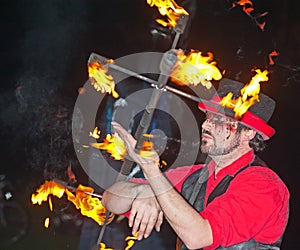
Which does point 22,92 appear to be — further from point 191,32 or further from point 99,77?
point 99,77

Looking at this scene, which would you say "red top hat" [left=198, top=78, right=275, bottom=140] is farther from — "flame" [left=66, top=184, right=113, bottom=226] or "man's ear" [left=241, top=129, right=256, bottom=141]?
"flame" [left=66, top=184, right=113, bottom=226]

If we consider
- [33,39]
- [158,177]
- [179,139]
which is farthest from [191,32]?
[158,177]

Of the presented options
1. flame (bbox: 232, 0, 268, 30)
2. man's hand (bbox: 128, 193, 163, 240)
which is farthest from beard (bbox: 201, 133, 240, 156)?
flame (bbox: 232, 0, 268, 30)

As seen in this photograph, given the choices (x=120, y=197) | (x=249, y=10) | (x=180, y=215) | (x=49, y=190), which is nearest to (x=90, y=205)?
(x=49, y=190)

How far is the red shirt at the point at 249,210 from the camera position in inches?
90.6

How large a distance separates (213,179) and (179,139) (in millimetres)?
4059

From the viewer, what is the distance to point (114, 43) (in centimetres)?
638

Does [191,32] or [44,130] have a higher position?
[191,32]

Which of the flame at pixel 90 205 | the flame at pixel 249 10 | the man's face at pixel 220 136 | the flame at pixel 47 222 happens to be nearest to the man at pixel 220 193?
the man's face at pixel 220 136

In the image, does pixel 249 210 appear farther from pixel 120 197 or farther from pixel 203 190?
pixel 120 197

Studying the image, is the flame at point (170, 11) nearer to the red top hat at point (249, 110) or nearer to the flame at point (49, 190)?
the red top hat at point (249, 110)

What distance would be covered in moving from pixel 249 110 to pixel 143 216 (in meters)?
0.96

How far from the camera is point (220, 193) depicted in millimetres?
2650

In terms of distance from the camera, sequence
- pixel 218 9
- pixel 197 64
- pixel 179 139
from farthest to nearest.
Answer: pixel 179 139
pixel 218 9
pixel 197 64
